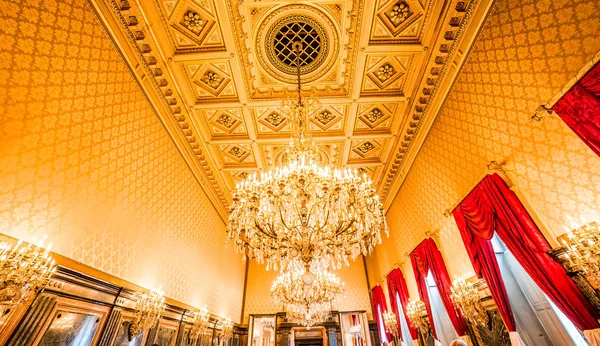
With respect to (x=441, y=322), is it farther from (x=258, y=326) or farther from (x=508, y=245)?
(x=258, y=326)

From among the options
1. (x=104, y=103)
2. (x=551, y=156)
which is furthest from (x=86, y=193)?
(x=551, y=156)

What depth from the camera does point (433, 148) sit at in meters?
6.19

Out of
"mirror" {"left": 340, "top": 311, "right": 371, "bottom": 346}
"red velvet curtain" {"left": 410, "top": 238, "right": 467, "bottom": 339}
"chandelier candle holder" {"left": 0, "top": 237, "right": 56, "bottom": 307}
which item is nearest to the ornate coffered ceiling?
"red velvet curtain" {"left": 410, "top": 238, "right": 467, "bottom": 339}

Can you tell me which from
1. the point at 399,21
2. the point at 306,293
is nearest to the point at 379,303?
the point at 306,293

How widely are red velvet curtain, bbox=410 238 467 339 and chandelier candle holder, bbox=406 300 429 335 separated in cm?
40

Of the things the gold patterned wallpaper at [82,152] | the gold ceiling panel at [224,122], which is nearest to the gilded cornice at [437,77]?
the gold ceiling panel at [224,122]

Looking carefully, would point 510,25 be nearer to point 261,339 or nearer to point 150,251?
point 150,251

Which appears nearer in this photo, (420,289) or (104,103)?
(104,103)

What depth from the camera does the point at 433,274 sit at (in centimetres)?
615

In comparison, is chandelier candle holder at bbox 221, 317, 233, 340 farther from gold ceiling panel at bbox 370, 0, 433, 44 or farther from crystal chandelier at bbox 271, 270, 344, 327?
gold ceiling panel at bbox 370, 0, 433, 44

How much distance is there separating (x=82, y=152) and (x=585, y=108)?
6672 millimetres

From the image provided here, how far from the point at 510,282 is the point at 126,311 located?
7198 mm

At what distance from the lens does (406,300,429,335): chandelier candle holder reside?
6680mm

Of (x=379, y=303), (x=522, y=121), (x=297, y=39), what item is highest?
(x=297, y=39)
